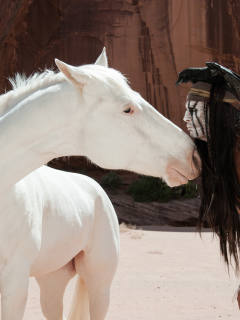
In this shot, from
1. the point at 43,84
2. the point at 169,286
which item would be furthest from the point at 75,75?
the point at 169,286

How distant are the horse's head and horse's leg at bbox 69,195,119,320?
3.14 feet

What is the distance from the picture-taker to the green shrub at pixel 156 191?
35.9 feet

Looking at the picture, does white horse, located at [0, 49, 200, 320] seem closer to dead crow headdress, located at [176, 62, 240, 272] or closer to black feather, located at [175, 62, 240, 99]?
dead crow headdress, located at [176, 62, 240, 272]

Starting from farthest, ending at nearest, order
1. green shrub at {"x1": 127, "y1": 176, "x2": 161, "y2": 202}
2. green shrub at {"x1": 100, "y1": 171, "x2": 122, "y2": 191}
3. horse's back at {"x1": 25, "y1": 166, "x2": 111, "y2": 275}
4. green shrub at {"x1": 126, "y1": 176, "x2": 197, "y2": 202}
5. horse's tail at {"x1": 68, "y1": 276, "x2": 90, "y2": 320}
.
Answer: green shrub at {"x1": 100, "y1": 171, "x2": 122, "y2": 191} < green shrub at {"x1": 127, "y1": 176, "x2": 161, "y2": 202} < green shrub at {"x1": 126, "y1": 176, "x2": 197, "y2": 202} < horse's tail at {"x1": 68, "y1": 276, "x2": 90, "y2": 320} < horse's back at {"x1": 25, "y1": 166, "x2": 111, "y2": 275}

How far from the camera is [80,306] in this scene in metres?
2.46

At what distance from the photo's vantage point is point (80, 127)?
4.96 feet

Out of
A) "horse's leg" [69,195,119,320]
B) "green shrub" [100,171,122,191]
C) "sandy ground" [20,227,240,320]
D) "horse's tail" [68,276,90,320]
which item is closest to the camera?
"horse's leg" [69,195,119,320]

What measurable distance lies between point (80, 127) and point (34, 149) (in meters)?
0.23

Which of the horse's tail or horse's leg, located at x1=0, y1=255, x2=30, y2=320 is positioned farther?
the horse's tail

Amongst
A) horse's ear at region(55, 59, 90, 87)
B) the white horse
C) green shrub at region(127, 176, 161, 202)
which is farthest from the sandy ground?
green shrub at region(127, 176, 161, 202)

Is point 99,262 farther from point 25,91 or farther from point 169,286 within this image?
point 169,286

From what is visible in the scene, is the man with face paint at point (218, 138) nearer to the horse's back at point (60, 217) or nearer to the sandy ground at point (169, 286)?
the horse's back at point (60, 217)

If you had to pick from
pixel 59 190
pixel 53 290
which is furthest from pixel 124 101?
pixel 53 290

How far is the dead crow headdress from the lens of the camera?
1430mm
